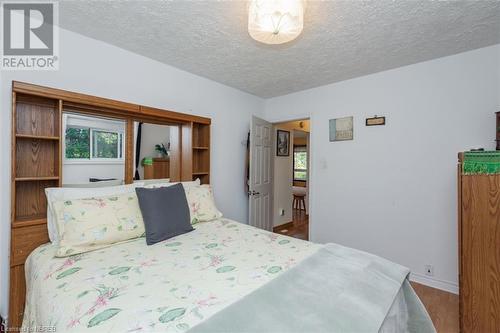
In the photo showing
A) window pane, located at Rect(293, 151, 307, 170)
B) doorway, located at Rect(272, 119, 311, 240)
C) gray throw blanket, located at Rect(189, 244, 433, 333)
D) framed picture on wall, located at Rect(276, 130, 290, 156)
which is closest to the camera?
gray throw blanket, located at Rect(189, 244, 433, 333)

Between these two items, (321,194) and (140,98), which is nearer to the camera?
(140,98)

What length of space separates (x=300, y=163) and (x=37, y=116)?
22.9ft

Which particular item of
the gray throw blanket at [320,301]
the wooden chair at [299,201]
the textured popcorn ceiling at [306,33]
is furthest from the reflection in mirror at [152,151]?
the wooden chair at [299,201]

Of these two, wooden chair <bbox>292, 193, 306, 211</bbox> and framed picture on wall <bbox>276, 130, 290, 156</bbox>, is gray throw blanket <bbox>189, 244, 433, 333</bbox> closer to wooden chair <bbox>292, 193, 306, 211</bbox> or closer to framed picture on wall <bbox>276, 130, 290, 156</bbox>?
framed picture on wall <bbox>276, 130, 290, 156</bbox>

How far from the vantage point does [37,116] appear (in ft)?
5.96

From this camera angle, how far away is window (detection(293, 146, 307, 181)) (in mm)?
7734

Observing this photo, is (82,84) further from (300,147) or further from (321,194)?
(300,147)

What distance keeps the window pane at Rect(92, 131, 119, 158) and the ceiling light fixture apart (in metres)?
1.70

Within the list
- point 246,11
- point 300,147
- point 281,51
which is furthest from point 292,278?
point 300,147

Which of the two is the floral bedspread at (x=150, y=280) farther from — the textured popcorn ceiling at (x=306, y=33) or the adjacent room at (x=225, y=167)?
the textured popcorn ceiling at (x=306, y=33)

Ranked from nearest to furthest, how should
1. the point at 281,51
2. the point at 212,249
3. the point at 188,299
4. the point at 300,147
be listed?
the point at 188,299
the point at 212,249
the point at 281,51
the point at 300,147

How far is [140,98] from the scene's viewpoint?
2.37 meters

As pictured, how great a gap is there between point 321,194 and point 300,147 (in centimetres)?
470

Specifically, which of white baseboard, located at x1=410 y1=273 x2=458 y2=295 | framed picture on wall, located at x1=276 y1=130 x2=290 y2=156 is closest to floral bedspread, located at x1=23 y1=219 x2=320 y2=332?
white baseboard, located at x1=410 y1=273 x2=458 y2=295
